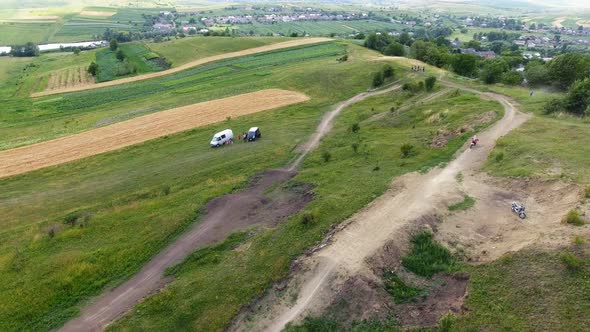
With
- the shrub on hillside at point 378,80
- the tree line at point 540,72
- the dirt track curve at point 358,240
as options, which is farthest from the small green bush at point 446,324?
the shrub on hillside at point 378,80

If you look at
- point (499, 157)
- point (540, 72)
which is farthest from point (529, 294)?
point (540, 72)

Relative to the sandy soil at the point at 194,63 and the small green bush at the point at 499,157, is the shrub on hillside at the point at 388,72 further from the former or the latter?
the sandy soil at the point at 194,63

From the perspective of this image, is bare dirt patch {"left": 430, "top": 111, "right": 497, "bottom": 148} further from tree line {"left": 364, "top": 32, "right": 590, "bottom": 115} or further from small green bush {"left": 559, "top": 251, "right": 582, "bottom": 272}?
small green bush {"left": 559, "top": 251, "right": 582, "bottom": 272}

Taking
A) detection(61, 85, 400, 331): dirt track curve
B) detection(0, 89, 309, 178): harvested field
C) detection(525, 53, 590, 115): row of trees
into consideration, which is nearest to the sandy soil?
detection(0, 89, 309, 178): harvested field

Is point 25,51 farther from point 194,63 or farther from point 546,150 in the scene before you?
point 546,150

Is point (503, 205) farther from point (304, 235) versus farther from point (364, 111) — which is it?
point (364, 111)

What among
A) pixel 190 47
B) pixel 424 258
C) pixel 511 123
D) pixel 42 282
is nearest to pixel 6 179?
pixel 42 282

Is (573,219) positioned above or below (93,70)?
above
